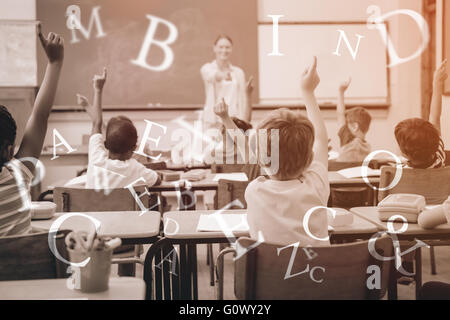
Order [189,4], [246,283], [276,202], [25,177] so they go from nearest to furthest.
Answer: [246,283]
[276,202]
[25,177]
[189,4]

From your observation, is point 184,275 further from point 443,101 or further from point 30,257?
point 443,101

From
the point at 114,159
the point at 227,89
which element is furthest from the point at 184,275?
the point at 227,89

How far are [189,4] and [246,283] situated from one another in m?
6.26

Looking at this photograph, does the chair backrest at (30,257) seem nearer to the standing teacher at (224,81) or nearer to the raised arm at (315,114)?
the raised arm at (315,114)

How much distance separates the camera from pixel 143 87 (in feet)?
23.7

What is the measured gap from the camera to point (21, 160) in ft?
6.05

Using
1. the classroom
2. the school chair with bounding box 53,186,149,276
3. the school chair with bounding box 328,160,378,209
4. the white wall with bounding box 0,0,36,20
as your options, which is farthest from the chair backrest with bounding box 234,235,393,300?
the white wall with bounding box 0,0,36,20

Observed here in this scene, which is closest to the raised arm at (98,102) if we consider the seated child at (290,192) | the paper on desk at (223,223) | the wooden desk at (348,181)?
the paper on desk at (223,223)

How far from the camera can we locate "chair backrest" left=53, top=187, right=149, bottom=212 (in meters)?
2.65

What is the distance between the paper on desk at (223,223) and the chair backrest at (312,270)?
1.82 feet

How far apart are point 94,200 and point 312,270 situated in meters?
1.56

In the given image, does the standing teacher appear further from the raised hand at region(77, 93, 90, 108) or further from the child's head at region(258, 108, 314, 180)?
the child's head at region(258, 108, 314, 180)
